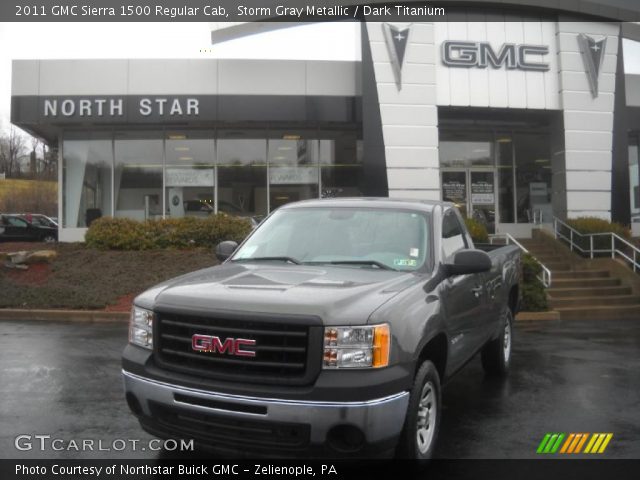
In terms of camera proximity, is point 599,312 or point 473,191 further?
point 473,191

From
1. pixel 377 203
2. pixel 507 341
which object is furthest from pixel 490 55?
pixel 377 203

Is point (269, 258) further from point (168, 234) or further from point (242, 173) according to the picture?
point (242, 173)

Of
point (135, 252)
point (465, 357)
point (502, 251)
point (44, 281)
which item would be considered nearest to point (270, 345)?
point (465, 357)

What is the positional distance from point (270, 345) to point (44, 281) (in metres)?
11.4

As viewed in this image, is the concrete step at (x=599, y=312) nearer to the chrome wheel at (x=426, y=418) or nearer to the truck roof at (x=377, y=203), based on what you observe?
the truck roof at (x=377, y=203)

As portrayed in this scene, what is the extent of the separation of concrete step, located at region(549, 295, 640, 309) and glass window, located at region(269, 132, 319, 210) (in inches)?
343

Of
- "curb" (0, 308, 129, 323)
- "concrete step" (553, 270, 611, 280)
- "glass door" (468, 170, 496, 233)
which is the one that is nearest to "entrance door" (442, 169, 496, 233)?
"glass door" (468, 170, 496, 233)

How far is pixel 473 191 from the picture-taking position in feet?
66.0

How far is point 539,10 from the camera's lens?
56.6 feet

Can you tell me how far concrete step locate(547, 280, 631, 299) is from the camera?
528 inches

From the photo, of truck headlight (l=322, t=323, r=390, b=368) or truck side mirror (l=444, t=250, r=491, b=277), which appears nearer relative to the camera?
truck headlight (l=322, t=323, r=390, b=368)

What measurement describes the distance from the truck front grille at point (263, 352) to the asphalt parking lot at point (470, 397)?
43.6 inches

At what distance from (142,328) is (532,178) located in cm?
1863

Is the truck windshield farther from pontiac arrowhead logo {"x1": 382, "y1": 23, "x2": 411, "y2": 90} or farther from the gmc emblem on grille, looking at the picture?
pontiac arrowhead logo {"x1": 382, "y1": 23, "x2": 411, "y2": 90}
